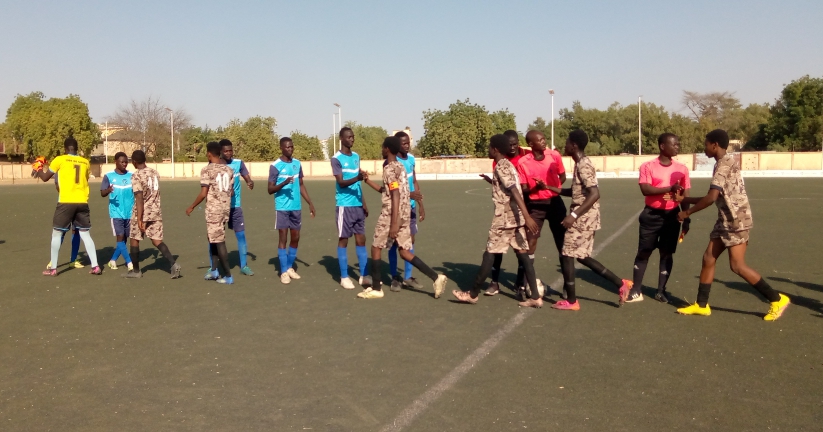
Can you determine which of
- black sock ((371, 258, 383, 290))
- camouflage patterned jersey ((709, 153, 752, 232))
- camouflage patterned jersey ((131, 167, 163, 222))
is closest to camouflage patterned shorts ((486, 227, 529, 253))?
black sock ((371, 258, 383, 290))

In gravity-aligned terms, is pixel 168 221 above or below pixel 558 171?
below

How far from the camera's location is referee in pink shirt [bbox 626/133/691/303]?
733 centimetres

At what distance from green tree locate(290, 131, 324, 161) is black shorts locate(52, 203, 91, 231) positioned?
78274 millimetres

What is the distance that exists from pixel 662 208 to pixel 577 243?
3.61 ft

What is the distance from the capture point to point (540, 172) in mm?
7641

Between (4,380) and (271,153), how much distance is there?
8013 centimetres

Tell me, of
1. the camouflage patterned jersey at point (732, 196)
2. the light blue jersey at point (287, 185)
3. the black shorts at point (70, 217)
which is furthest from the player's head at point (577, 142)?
the black shorts at point (70, 217)

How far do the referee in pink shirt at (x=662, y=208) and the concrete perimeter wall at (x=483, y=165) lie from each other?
41815 millimetres

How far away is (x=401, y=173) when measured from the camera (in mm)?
7734

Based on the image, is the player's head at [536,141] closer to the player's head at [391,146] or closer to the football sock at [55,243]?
the player's head at [391,146]

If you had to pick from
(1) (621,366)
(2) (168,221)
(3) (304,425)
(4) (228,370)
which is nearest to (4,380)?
(4) (228,370)

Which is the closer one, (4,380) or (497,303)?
(4,380)

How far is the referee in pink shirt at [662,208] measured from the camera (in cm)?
733

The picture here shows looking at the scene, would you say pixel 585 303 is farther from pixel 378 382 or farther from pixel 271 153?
pixel 271 153
